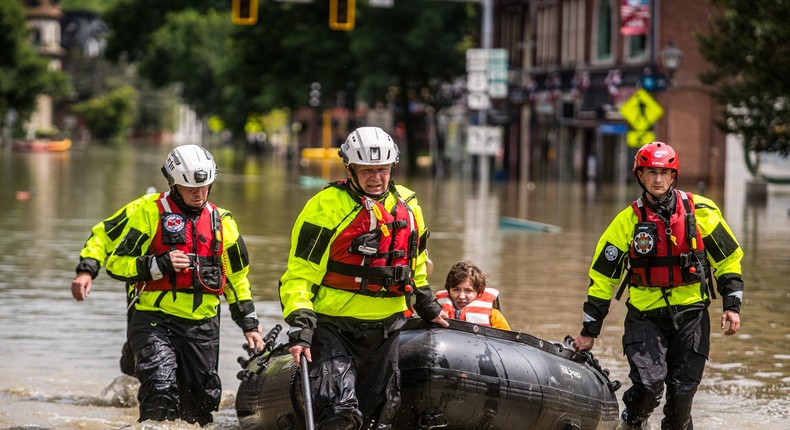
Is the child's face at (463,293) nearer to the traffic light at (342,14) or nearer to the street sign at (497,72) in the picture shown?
the traffic light at (342,14)

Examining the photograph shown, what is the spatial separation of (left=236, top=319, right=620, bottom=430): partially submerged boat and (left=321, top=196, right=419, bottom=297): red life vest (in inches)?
22.7

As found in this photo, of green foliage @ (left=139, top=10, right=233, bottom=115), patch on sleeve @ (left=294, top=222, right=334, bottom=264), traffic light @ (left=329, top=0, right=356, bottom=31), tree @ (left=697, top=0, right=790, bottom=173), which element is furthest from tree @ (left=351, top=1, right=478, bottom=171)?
patch on sleeve @ (left=294, top=222, right=334, bottom=264)

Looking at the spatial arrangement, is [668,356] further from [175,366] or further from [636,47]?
[636,47]

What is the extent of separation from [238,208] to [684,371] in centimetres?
2344

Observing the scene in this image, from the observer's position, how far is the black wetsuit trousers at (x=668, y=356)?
8.32m

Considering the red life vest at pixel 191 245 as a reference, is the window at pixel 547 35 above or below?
above

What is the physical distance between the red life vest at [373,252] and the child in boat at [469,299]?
2.06m

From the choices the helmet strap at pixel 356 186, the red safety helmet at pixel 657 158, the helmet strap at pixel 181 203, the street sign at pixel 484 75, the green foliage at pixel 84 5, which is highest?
the green foliage at pixel 84 5

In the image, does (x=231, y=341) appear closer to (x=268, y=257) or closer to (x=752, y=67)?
(x=268, y=257)

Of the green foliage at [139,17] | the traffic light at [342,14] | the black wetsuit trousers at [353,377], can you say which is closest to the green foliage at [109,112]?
the green foliage at [139,17]

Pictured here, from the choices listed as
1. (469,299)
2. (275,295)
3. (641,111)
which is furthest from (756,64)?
(469,299)

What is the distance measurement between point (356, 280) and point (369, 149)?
62cm

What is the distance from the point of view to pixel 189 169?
806 centimetres

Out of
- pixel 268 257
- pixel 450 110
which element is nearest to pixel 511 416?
pixel 268 257
